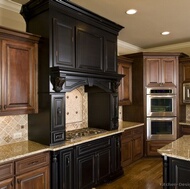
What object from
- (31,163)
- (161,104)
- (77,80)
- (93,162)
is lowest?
(93,162)

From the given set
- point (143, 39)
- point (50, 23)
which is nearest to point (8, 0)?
point (50, 23)

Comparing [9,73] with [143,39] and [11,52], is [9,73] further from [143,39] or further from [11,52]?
[143,39]

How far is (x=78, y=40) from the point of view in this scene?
2877 mm

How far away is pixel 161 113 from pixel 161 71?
1009 mm

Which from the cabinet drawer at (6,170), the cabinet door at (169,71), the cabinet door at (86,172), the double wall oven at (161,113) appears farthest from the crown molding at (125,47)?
the cabinet drawer at (6,170)

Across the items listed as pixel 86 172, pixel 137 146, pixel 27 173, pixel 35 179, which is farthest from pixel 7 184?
pixel 137 146

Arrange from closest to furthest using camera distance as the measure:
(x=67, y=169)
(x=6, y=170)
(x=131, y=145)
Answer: (x=6, y=170), (x=67, y=169), (x=131, y=145)

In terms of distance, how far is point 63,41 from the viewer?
2674 mm

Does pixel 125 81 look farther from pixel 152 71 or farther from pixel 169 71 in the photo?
pixel 169 71

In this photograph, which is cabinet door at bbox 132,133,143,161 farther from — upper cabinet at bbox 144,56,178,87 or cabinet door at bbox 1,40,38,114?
cabinet door at bbox 1,40,38,114

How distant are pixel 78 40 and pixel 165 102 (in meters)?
2.77

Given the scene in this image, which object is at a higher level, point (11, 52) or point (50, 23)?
point (50, 23)

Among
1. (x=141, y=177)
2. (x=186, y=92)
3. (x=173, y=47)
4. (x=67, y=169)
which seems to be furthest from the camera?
(x=173, y=47)

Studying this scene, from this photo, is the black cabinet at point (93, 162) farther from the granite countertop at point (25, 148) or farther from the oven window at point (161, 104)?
the oven window at point (161, 104)
